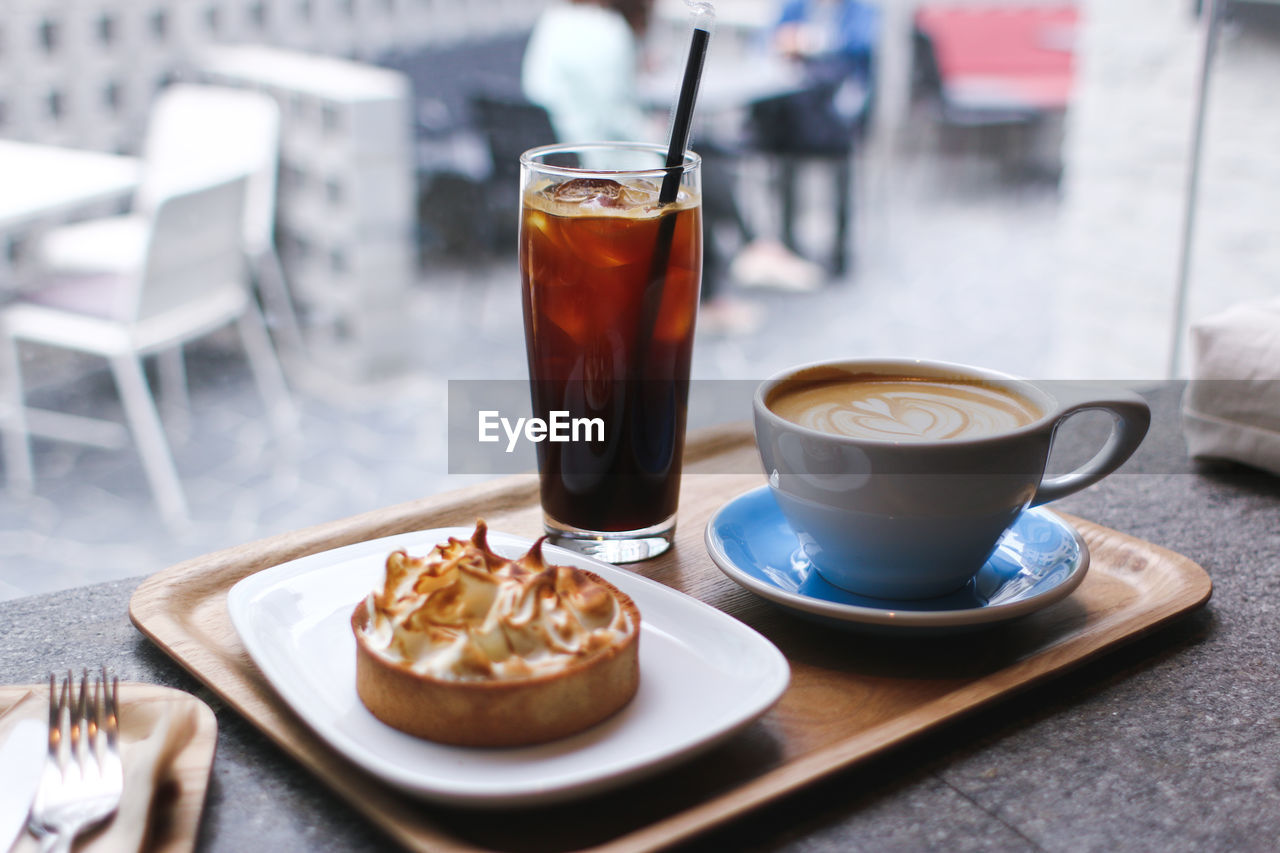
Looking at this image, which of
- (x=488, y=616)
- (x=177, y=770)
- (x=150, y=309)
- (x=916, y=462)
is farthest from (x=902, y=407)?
(x=150, y=309)

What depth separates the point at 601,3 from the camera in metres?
2.83

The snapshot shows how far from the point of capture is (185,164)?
2426 mm

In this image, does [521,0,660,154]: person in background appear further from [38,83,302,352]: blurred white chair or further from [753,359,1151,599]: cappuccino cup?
[753,359,1151,599]: cappuccino cup

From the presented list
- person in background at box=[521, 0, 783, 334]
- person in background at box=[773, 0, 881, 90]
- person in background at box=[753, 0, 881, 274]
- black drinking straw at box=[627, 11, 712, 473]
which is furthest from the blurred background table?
person in background at box=[773, 0, 881, 90]

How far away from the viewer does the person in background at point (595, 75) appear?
112 inches

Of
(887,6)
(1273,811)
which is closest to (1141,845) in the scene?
(1273,811)

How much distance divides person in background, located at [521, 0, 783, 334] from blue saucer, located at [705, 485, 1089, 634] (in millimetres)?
2210

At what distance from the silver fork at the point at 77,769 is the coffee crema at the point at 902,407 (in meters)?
0.31

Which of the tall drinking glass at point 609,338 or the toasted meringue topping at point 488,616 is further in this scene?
the tall drinking glass at point 609,338

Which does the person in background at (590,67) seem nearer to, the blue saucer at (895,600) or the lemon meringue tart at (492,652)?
the blue saucer at (895,600)

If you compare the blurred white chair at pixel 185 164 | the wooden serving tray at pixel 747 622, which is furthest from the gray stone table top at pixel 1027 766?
the blurred white chair at pixel 185 164

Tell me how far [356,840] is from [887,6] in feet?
16.4

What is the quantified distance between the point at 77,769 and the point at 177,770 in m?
0.03

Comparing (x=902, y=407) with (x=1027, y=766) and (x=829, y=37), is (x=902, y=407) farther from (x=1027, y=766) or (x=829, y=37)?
(x=829, y=37)
